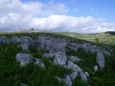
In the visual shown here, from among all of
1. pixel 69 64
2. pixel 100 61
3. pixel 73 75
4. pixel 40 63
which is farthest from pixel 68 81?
pixel 100 61

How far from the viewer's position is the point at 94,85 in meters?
9.60

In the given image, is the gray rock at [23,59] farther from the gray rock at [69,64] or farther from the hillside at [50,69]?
the gray rock at [69,64]

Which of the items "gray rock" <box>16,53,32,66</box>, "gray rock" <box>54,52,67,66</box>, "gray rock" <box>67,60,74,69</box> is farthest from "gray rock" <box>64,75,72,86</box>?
"gray rock" <box>16,53,32,66</box>

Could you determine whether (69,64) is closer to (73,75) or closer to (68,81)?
(73,75)

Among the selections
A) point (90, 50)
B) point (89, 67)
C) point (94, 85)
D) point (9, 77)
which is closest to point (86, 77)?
point (94, 85)

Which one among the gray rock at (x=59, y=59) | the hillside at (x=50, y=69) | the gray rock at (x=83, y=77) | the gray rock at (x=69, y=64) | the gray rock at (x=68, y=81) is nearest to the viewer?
the hillside at (x=50, y=69)

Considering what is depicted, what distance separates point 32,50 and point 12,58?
2.44 meters

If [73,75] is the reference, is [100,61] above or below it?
above

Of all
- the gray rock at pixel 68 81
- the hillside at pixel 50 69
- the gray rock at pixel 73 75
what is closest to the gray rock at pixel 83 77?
the hillside at pixel 50 69

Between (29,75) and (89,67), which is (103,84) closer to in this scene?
(89,67)

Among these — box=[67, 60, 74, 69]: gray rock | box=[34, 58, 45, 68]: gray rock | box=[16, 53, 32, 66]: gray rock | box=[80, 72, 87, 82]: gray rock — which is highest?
box=[16, 53, 32, 66]: gray rock

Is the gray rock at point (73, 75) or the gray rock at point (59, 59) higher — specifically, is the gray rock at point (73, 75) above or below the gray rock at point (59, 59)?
below

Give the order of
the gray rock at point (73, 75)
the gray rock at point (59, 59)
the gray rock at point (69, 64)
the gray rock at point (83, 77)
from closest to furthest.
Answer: the gray rock at point (73, 75) < the gray rock at point (83, 77) < the gray rock at point (69, 64) < the gray rock at point (59, 59)

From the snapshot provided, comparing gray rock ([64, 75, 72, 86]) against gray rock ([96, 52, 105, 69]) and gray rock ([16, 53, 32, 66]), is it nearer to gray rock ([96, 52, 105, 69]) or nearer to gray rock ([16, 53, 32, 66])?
gray rock ([16, 53, 32, 66])
